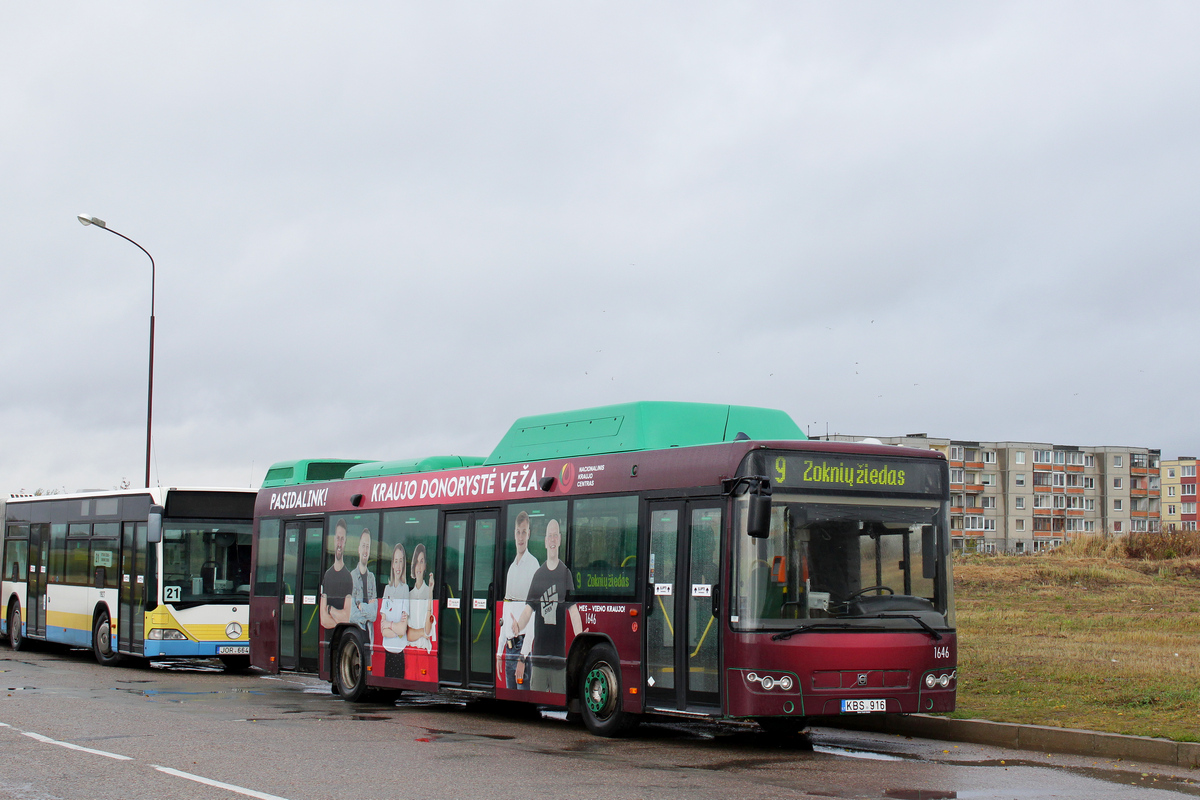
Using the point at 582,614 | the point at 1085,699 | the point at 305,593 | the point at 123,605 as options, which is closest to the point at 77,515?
the point at 123,605

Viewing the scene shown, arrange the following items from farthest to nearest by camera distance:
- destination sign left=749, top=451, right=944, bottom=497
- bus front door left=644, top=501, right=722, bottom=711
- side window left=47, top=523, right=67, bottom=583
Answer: side window left=47, top=523, right=67, bottom=583, bus front door left=644, top=501, right=722, bottom=711, destination sign left=749, top=451, right=944, bottom=497

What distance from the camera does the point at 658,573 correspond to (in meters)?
12.5

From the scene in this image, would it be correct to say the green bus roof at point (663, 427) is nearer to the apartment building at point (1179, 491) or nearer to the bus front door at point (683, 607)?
the bus front door at point (683, 607)

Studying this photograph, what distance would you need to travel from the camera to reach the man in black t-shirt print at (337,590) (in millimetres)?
17500

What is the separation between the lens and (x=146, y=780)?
9.65 meters

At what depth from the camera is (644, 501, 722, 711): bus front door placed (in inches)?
464

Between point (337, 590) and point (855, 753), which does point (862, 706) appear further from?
point (337, 590)

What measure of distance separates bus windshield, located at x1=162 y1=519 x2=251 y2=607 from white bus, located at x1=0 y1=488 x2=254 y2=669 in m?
0.02

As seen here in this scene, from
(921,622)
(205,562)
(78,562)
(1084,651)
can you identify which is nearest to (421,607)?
(921,622)

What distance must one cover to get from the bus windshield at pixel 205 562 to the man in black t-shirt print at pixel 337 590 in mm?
4788

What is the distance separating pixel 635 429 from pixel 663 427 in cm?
28

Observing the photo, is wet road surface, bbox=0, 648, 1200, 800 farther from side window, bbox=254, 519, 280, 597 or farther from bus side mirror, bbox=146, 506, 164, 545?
bus side mirror, bbox=146, 506, 164, 545

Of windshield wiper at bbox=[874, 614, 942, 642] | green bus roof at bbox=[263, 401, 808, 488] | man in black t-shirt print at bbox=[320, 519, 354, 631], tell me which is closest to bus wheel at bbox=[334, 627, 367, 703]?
man in black t-shirt print at bbox=[320, 519, 354, 631]

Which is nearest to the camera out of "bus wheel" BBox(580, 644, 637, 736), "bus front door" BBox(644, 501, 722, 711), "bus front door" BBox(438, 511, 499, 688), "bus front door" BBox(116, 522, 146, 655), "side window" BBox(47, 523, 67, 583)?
"bus front door" BBox(644, 501, 722, 711)
